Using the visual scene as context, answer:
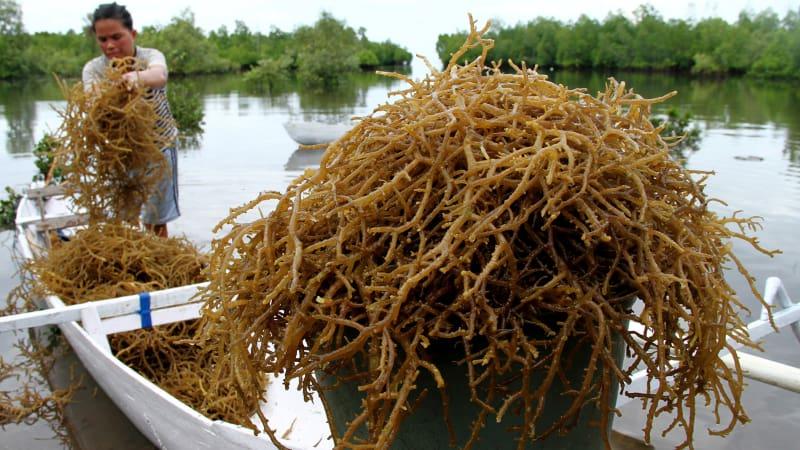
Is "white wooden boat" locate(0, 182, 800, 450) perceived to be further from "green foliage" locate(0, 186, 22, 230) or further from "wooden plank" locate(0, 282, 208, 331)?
"green foliage" locate(0, 186, 22, 230)

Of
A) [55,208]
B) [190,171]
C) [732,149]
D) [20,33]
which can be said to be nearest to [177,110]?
[190,171]

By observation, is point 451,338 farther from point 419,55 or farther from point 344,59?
point 344,59

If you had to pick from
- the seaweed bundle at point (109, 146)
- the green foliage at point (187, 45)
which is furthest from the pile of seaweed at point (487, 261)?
the green foliage at point (187, 45)

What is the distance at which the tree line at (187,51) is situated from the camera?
1710 inches

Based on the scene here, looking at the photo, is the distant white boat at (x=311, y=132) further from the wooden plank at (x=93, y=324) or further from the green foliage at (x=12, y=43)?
the green foliage at (x=12, y=43)

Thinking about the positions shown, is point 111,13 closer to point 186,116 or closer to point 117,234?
point 117,234

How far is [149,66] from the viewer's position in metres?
4.11

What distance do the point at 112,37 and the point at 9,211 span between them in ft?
17.2

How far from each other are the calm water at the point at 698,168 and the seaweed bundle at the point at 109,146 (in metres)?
0.21

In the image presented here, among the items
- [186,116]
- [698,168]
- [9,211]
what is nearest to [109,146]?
[9,211]

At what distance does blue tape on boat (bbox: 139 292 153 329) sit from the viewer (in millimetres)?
3018

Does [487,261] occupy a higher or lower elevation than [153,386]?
higher

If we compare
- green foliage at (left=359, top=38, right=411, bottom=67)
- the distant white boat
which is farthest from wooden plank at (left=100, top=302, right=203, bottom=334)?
green foliage at (left=359, top=38, right=411, bottom=67)

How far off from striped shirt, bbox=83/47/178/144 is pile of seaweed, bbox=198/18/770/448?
329 cm
